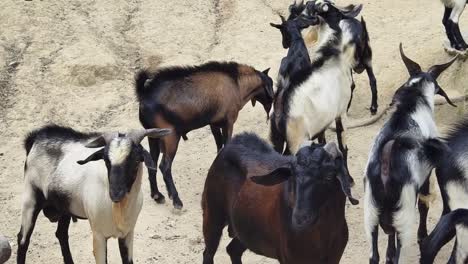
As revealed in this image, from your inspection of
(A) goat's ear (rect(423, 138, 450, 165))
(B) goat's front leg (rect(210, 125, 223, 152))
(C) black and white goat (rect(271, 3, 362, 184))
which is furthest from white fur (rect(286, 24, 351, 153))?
(A) goat's ear (rect(423, 138, 450, 165))

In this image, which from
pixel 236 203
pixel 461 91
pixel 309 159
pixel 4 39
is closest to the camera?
pixel 309 159

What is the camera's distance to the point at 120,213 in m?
6.27

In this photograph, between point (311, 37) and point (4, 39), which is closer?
point (311, 37)

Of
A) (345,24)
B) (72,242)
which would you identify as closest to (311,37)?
(345,24)

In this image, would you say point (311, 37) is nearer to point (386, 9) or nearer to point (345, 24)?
point (345, 24)

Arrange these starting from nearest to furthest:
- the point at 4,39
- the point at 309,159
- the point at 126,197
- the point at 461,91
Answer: the point at 309,159 < the point at 126,197 < the point at 461,91 < the point at 4,39

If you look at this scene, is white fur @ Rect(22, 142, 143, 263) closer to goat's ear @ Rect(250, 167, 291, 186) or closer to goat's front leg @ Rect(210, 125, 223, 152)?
goat's ear @ Rect(250, 167, 291, 186)

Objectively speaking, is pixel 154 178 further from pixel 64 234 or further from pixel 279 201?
pixel 279 201

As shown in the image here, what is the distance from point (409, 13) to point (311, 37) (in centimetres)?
296

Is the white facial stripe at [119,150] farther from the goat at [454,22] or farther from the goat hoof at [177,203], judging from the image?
the goat at [454,22]

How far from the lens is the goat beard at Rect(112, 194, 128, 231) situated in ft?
20.4

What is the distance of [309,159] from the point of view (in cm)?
508

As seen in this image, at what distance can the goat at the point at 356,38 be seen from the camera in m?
9.62

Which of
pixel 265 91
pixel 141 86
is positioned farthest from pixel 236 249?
pixel 265 91
